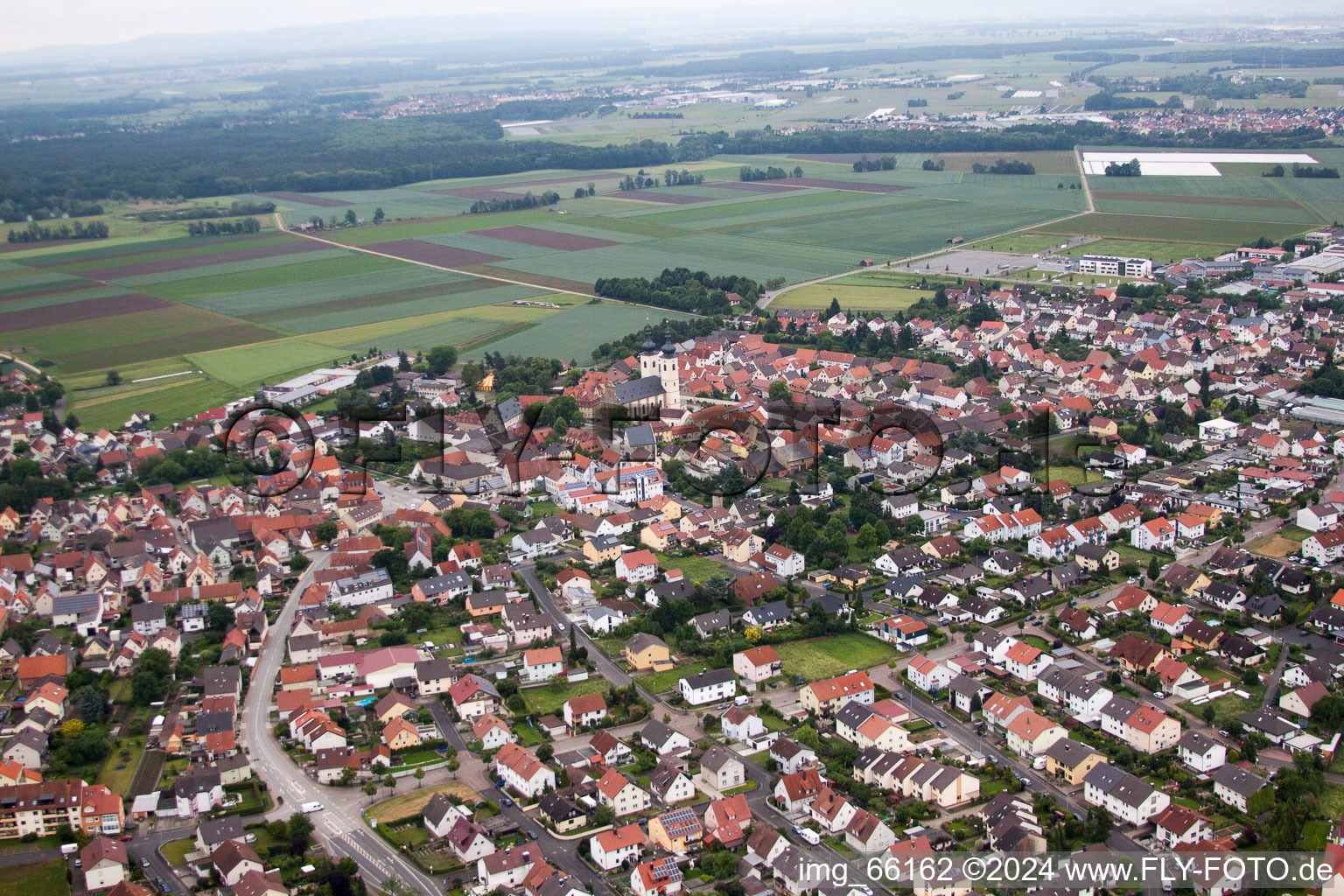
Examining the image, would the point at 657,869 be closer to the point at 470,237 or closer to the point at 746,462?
the point at 746,462

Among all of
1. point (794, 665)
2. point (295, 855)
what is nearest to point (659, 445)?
point (794, 665)

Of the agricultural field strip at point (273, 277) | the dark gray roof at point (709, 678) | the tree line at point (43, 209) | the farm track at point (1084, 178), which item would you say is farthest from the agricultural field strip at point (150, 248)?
the dark gray roof at point (709, 678)

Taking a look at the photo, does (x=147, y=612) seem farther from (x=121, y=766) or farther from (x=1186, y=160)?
(x=1186, y=160)

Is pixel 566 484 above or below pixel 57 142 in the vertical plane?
below

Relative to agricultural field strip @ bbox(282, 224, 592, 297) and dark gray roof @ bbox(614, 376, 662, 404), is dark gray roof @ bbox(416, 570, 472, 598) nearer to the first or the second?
dark gray roof @ bbox(614, 376, 662, 404)

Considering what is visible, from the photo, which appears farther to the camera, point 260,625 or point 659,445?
point 659,445

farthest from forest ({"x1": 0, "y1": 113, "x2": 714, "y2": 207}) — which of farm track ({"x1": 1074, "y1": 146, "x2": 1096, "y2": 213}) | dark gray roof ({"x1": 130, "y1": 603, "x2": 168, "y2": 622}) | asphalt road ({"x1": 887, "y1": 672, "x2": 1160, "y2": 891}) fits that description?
asphalt road ({"x1": 887, "y1": 672, "x2": 1160, "y2": 891})

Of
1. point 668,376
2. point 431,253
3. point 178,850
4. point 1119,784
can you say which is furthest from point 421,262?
point 1119,784
